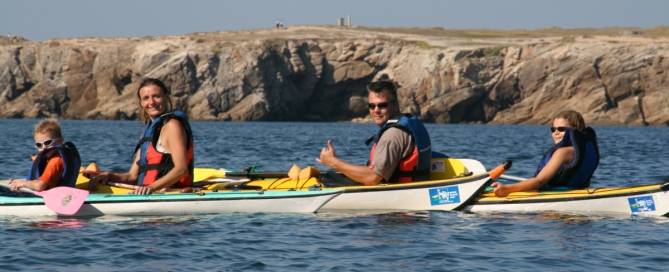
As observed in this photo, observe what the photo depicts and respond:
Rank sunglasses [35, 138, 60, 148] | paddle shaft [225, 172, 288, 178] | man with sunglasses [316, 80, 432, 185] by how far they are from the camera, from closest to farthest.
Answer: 1. sunglasses [35, 138, 60, 148]
2. man with sunglasses [316, 80, 432, 185]
3. paddle shaft [225, 172, 288, 178]

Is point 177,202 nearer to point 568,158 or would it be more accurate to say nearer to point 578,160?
point 568,158

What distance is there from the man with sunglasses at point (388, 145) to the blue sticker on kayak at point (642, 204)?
2509mm

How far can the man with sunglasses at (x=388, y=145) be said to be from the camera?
856 centimetres

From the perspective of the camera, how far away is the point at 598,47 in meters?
61.1

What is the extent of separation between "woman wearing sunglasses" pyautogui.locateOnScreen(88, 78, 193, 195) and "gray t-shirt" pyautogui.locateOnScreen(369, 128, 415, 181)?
6.70 feet

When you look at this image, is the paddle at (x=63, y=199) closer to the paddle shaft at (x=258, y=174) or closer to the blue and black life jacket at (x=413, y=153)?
the paddle shaft at (x=258, y=174)

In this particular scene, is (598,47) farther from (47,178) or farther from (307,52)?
(47,178)

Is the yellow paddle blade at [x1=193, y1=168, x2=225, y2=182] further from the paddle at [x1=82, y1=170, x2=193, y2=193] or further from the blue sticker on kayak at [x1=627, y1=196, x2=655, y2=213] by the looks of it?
the blue sticker on kayak at [x1=627, y1=196, x2=655, y2=213]

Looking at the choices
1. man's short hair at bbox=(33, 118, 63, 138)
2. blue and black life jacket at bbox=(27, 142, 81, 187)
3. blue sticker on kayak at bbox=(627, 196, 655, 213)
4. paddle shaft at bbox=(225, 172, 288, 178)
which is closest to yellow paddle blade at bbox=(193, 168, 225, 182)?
paddle shaft at bbox=(225, 172, 288, 178)

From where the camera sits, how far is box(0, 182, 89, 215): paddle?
27.8 feet

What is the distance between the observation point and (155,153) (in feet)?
27.7

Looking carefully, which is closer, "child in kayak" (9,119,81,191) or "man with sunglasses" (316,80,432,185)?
"child in kayak" (9,119,81,191)

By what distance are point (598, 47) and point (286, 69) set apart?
2523cm

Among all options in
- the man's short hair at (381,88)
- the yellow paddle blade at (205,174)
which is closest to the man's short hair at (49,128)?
the yellow paddle blade at (205,174)
